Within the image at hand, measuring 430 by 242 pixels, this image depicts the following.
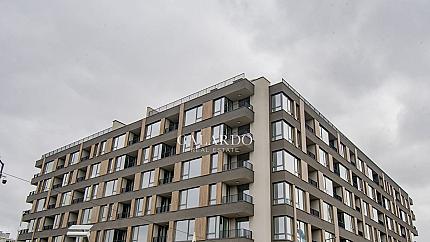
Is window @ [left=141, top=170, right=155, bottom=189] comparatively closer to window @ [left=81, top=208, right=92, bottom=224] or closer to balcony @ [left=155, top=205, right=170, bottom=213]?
balcony @ [left=155, top=205, right=170, bottom=213]

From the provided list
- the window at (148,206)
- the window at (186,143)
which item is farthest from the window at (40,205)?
the window at (186,143)

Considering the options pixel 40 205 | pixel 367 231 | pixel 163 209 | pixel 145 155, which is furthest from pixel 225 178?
pixel 40 205

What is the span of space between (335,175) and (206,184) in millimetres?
15994

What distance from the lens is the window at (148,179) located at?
43.2 meters

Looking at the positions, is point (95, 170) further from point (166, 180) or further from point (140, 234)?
point (140, 234)

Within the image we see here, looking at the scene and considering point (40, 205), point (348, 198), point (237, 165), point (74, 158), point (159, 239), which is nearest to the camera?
point (237, 165)

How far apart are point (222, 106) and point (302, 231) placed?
14.0 meters

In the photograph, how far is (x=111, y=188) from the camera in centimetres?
4784

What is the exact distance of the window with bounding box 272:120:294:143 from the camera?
3651 centimetres

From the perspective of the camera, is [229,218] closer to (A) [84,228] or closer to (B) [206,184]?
(B) [206,184]

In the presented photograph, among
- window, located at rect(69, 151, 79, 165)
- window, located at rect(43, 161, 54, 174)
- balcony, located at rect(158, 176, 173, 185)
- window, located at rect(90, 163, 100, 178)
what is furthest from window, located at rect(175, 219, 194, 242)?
window, located at rect(43, 161, 54, 174)

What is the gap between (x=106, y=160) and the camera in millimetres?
50562

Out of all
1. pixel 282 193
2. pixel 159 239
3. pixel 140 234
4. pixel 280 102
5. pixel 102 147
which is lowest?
pixel 159 239

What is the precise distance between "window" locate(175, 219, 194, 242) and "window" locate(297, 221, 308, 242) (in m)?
9.48
